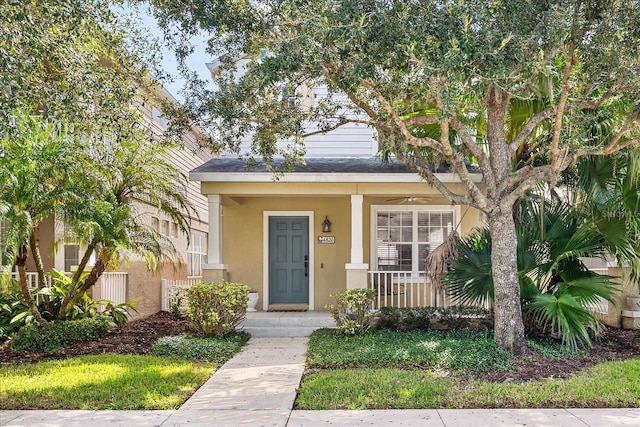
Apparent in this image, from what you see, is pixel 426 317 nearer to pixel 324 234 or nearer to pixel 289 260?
pixel 324 234

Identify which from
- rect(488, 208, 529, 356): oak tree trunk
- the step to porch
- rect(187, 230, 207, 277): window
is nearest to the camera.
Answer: rect(488, 208, 529, 356): oak tree trunk

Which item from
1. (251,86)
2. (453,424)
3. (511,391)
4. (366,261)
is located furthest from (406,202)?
(453,424)

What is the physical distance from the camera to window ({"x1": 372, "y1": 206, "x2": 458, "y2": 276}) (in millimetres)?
12617

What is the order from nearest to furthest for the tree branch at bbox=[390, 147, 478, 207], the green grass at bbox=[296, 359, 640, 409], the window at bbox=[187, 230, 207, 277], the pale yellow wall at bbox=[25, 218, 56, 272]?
1. the green grass at bbox=[296, 359, 640, 409]
2. the tree branch at bbox=[390, 147, 478, 207]
3. the pale yellow wall at bbox=[25, 218, 56, 272]
4. the window at bbox=[187, 230, 207, 277]

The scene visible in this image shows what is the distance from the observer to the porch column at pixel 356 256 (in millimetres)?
10820

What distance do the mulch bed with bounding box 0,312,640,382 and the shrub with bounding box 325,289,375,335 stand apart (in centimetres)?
281

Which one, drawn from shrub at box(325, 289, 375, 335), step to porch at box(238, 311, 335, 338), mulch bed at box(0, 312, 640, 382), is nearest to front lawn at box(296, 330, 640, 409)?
Result: mulch bed at box(0, 312, 640, 382)

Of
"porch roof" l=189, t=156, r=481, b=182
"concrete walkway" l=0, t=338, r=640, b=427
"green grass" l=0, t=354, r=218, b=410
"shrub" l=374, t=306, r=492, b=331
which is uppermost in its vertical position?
"porch roof" l=189, t=156, r=481, b=182

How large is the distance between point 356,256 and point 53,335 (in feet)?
18.4

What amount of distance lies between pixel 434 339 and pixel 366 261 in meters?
3.92

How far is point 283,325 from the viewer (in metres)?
10.8

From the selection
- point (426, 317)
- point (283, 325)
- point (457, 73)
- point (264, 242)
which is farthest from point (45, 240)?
point (457, 73)

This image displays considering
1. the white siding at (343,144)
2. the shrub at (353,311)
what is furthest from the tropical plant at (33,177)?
the white siding at (343,144)

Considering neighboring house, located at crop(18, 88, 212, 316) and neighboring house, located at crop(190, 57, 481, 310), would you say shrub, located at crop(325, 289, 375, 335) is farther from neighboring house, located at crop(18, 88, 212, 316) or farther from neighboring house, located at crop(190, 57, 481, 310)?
neighboring house, located at crop(18, 88, 212, 316)
